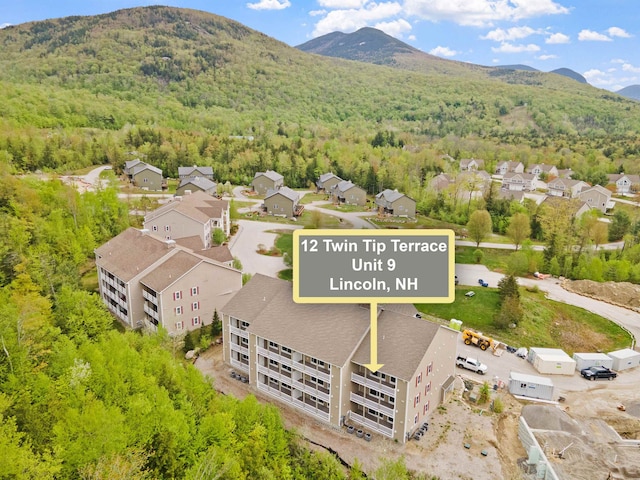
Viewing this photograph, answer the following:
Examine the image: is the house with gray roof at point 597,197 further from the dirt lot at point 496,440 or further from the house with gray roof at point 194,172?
the house with gray roof at point 194,172

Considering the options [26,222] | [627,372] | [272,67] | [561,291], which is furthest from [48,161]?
[272,67]

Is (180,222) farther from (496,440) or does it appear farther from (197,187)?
(496,440)

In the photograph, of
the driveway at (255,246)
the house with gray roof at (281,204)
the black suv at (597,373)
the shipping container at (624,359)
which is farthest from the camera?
the house with gray roof at (281,204)

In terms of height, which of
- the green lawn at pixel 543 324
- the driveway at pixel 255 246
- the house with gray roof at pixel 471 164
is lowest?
the green lawn at pixel 543 324

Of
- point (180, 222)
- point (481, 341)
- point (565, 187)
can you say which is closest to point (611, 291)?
point (481, 341)

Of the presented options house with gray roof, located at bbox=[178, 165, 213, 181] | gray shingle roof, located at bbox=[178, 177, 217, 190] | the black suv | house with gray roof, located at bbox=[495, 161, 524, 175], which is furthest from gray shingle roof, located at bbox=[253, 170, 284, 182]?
the black suv

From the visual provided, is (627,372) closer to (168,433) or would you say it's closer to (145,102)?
(168,433)

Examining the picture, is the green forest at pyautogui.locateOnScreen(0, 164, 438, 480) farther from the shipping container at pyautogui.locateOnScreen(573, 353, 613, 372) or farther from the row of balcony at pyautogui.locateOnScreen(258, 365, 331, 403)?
the shipping container at pyautogui.locateOnScreen(573, 353, 613, 372)

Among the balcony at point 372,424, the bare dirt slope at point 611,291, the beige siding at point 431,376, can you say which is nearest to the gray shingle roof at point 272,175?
the bare dirt slope at point 611,291
